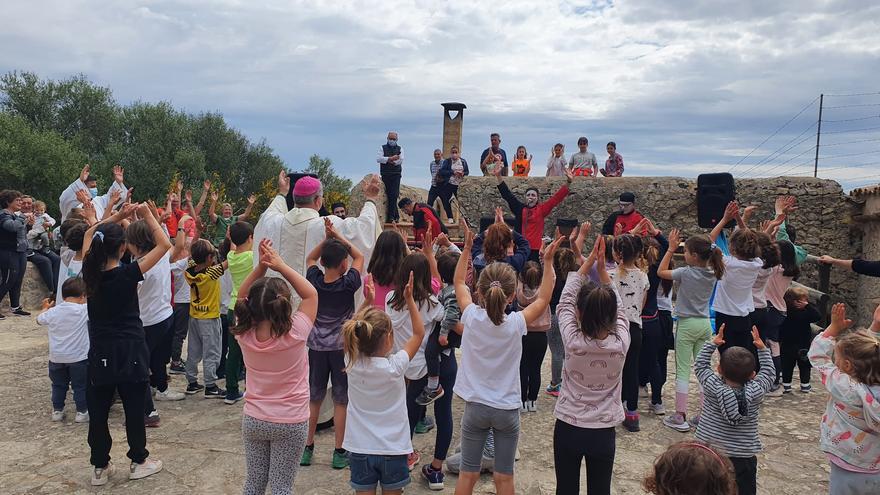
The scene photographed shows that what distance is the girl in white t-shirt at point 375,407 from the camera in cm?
312

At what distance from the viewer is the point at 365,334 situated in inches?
121

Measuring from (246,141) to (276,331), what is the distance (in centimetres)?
3096

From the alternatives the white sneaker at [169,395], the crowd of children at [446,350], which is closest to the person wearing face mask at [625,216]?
the crowd of children at [446,350]

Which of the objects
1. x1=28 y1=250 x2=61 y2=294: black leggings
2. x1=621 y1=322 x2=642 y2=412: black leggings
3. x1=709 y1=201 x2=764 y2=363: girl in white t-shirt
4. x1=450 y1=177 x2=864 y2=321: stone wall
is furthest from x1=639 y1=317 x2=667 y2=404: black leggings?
x1=28 y1=250 x2=61 y2=294: black leggings

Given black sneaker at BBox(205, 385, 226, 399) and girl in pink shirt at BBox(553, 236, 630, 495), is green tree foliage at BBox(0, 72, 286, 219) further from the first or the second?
girl in pink shirt at BBox(553, 236, 630, 495)

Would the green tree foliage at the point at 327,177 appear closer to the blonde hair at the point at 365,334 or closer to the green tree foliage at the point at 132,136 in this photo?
the green tree foliage at the point at 132,136

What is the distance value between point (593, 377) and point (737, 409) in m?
0.75

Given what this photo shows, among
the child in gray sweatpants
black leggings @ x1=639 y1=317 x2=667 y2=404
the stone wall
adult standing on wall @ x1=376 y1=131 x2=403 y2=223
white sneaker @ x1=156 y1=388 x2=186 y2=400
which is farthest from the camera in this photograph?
adult standing on wall @ x1=376 y1=131 x2=403 y2=223

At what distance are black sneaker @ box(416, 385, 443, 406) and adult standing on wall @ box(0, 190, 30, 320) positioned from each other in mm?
7893

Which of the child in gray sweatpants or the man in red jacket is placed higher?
the man in red jacket

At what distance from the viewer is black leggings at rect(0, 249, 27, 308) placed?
905 centimetres

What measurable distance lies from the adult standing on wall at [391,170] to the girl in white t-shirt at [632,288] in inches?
342

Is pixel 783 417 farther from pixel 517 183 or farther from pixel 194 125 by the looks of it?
pixel 194 125

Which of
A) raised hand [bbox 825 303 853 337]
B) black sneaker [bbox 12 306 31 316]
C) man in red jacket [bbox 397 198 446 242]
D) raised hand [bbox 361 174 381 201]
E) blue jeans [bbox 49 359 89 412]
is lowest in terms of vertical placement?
black sneaker [bbox 12 306 31 316]
